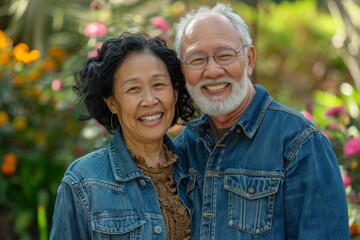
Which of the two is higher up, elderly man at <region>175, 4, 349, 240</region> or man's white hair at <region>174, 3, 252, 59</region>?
man's white hair at <region>174, 3, 252, 59</region>

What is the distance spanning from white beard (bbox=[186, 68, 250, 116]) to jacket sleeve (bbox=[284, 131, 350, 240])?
0.33 metres

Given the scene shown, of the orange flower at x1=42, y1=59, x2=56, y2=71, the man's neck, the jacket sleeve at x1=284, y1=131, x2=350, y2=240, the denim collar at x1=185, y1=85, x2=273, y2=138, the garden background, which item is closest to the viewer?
the jacket sleeve at x1=284, y1=131, x2=350, y2=240

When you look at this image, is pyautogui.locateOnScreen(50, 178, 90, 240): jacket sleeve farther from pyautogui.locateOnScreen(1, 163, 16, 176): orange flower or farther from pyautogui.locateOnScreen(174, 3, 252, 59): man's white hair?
pyautogui.locateOnScreen(1, 163, 16, 176): orange flower

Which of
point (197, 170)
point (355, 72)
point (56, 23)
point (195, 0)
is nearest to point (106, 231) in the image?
point (197, 170)

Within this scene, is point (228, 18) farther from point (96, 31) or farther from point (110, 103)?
point (96, 31)

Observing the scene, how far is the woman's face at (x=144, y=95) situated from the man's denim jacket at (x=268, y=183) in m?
0.24

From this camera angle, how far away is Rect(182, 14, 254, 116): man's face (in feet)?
9.78

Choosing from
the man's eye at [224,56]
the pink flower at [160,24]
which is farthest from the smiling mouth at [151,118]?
the pink flower at [160,24]

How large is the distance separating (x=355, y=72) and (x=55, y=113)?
2620 mm

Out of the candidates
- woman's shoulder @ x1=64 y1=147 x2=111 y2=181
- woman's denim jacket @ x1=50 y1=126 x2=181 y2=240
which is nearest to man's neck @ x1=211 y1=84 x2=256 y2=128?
woman's denim jacket @ x1=50 y1=126 x2=181 y2=240

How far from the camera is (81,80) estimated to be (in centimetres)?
320

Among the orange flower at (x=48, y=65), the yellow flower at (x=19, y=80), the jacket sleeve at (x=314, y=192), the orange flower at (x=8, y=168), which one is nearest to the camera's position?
the jacket sleeve at (x=314, y=192)

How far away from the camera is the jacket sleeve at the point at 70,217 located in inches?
112

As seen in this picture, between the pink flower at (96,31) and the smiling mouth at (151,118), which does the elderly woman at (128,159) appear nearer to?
the smiling mouth at (151,118)
